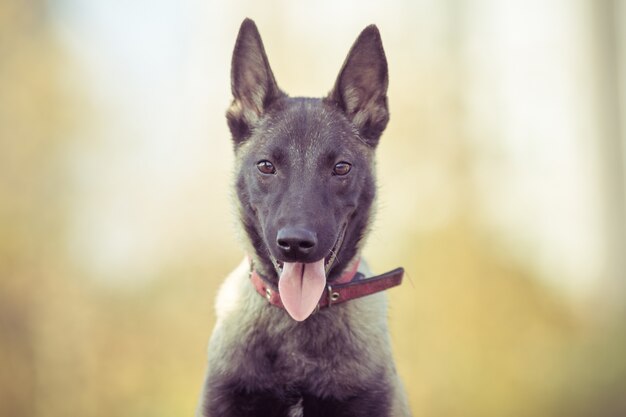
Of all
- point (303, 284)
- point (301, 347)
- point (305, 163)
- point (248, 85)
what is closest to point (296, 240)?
point (303, 284)

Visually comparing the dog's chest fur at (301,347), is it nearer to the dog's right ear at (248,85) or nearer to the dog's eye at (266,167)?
the dog's eye at (266,167)

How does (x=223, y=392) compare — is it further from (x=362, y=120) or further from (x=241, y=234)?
(x=362, y=120)

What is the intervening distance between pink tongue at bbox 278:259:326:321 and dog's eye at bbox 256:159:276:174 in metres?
0.55

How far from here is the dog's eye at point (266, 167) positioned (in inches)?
154

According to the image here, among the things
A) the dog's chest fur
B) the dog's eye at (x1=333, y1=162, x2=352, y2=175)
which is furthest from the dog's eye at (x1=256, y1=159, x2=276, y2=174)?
the dog's chest fur

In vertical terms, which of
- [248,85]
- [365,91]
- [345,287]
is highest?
[248,85]

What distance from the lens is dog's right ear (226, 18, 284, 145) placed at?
4129 millimetres

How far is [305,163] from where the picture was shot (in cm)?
387

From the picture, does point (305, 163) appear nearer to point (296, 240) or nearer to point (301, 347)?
point (296, 240)

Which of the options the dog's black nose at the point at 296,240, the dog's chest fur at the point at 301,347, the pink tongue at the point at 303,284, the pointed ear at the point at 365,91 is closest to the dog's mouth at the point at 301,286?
the pink tongue at the point at 303,284

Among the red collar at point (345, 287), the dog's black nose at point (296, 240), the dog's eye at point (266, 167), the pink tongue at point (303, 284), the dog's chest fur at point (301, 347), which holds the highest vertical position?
the dog's eye at point (266, 167)

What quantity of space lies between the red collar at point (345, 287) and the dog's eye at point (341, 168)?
0.57m

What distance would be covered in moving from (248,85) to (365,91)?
71 centimetres

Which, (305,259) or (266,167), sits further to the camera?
(266,167)
